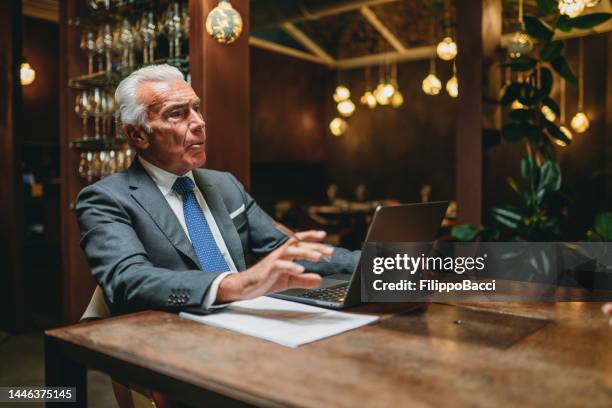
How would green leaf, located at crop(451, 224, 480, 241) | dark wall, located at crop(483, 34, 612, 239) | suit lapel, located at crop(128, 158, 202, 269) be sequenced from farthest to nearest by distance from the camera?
dark wall, located at crop(483, 34, 612, 239)
green leaf, located at crop(451, 224, 480, 241)
suit lapel, located at crop(128, 158, 202, 269)

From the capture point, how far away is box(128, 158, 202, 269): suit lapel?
69.3 inches

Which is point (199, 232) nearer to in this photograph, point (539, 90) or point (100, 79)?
point (100, 79)

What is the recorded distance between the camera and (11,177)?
4.40 metres

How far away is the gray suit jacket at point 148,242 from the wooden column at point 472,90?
198cm

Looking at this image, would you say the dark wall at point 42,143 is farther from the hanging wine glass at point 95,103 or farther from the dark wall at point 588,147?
Answer: the dark wall at point 588,147

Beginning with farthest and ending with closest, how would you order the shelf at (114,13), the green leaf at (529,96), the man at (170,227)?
1. the green leaf at (529,96)
2. the shelf at (114,13)
3. the man at (170,227)

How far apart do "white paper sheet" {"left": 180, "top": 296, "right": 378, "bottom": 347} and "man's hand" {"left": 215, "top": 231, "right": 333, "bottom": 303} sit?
5cm

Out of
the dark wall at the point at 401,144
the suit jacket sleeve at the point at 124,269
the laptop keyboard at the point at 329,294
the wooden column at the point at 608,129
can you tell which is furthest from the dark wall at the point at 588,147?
the suit jacket sleeve at the point at 124,269

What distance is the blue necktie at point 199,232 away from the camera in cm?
184

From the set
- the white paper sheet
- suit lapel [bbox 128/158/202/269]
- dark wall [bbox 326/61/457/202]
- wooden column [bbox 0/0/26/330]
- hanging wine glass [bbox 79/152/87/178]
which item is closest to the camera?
the white paper sheet

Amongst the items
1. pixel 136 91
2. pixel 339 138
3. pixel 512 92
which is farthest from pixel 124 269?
pixel 339 138

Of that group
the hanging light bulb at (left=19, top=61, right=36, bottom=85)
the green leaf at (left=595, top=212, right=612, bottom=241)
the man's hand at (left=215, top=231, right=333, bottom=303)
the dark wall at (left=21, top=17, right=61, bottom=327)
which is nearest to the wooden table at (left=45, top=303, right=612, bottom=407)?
the man's hand at (left=215, top=231, right=333, bottom=303)

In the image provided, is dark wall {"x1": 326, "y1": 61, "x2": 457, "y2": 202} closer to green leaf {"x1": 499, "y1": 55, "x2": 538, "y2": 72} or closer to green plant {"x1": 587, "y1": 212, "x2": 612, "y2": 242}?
green leaf {"x1": 499, "y1": 55, "x2": 538, "y2": 72}

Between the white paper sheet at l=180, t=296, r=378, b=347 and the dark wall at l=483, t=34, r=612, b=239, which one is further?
the dark wall at l=483, t=34, r=612, b=239
